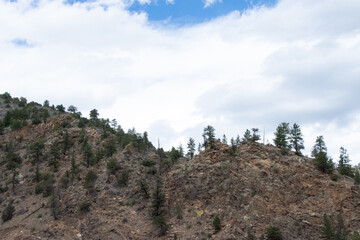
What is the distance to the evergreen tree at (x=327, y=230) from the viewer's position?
1912 inches

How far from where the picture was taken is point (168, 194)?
219 feet

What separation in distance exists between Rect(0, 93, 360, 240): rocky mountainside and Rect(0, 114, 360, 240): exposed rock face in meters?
0.16

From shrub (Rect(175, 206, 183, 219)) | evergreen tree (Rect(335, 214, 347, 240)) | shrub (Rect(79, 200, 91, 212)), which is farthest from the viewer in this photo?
shrub (Rect(79, 200, 91, 212))

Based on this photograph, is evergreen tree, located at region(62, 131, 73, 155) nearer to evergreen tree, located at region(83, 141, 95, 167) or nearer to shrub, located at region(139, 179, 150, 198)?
evergreen tree, located at region(83, 141, 95, 167)

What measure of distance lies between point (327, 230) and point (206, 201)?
20.4 metres

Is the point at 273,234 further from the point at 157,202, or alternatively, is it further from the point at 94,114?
the point at 94,114

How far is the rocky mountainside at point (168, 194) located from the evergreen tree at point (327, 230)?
231 cm

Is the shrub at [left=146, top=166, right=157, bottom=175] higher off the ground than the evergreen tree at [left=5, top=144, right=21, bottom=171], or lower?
lower

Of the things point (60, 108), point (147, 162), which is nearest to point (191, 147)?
point (147, 162)

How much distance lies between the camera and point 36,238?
190ft

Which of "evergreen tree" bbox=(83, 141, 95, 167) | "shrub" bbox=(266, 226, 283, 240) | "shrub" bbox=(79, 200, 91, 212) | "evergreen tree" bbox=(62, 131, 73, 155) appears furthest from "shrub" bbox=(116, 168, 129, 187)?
"shrub" bbox=(266, 226, 283, 240)

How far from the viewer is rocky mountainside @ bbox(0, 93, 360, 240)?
56000mm

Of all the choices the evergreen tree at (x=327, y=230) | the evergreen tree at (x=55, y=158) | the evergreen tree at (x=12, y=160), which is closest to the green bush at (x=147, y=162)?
the evergreen tree at (x=55, y=158)

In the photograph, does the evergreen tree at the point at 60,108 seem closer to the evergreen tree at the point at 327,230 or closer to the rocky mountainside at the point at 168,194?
the rocky mountainside at the point at 168,194
